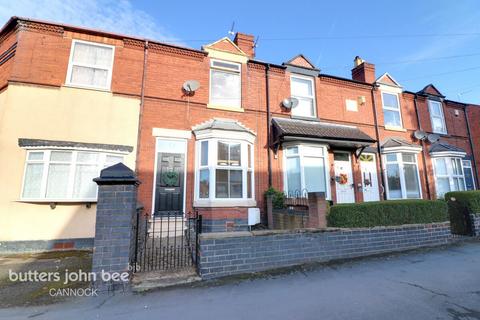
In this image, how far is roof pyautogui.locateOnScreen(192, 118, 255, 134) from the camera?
901cm

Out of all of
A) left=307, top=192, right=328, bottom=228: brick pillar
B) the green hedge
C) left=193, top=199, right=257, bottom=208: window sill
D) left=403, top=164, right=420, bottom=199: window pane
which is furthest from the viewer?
left=403, top=164, right=420, bottom=199: window pane

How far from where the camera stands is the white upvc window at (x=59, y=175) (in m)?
7.52

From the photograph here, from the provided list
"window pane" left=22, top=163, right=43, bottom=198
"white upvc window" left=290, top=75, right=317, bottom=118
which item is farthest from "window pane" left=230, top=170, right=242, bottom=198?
"window pane" left=22, top=163, right=43, bottom=198

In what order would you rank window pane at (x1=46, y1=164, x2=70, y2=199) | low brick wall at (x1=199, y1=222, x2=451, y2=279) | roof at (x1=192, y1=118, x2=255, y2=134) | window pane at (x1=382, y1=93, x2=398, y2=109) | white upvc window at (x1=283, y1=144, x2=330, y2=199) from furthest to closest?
1. window pane at (x1=382, y1=93, x2=398, y2=109)
2. white upvc window at (x1=283, y1=144, x2=330, y2=199)
3. roof at (x1=192, y1=118, x2=255, y2=134)
4. window pane at (x1=46, y1=164, x2=70, y2=199)
5. low brick wall at (x1=199, y1=222, x2=451, y2=279)

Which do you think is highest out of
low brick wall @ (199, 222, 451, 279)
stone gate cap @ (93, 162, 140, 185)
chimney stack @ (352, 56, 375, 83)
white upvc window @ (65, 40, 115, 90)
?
chimney stack @ (352, 56, 375, 83)

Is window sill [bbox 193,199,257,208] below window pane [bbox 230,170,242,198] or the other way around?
below

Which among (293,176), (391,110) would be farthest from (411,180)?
(293,176)

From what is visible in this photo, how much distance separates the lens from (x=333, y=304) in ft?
12.2

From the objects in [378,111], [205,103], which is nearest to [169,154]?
[205,103]

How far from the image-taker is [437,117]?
14.4 m

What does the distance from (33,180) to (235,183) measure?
20.9 feet

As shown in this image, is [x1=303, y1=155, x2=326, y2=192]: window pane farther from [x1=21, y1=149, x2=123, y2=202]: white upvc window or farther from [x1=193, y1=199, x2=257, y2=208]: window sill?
[x1=21, y1=149, x2=123, y2=202]: white upvc window

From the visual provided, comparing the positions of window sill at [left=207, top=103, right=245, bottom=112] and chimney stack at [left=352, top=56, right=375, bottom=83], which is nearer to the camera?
window sill at [left=207, top=103, right=245, bottom=112]

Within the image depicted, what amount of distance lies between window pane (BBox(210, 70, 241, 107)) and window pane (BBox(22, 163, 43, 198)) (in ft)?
20.8
